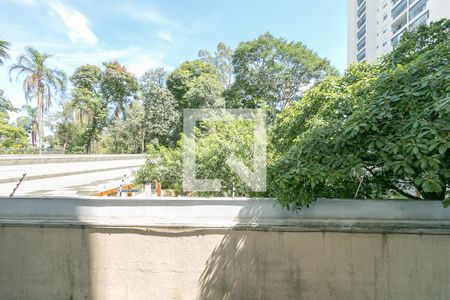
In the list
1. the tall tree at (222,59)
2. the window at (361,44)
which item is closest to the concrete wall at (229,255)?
the tall tree at (222,59)

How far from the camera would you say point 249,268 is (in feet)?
8.70

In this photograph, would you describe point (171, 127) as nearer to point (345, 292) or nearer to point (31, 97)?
point (31, 97)

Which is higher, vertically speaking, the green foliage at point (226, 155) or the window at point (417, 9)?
the window at point (417, 9)

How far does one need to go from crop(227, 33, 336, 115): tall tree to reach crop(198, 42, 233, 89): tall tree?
5097 millimetres

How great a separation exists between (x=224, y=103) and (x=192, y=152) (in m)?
12.4

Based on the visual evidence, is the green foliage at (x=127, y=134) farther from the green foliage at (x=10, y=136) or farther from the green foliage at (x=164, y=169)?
the green foliage at (x=164, y=169)

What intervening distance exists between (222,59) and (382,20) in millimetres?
18252

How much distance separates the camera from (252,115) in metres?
5.84

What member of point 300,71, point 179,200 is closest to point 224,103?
point 300,71

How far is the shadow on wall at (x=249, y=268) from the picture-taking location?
2605 mm

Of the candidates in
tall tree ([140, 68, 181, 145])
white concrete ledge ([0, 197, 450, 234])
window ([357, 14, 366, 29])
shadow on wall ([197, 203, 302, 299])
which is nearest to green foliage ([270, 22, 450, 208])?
white concrete ledge ([0, 197, 450, 234])

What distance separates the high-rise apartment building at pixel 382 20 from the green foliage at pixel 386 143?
1593 centimetres

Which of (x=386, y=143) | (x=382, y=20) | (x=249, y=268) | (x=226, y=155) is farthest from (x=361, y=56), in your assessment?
(x=249, y=268)

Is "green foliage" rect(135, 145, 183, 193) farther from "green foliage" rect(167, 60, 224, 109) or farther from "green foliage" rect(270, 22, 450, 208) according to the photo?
"green foliage" rect(167, 60, 224, 109)
